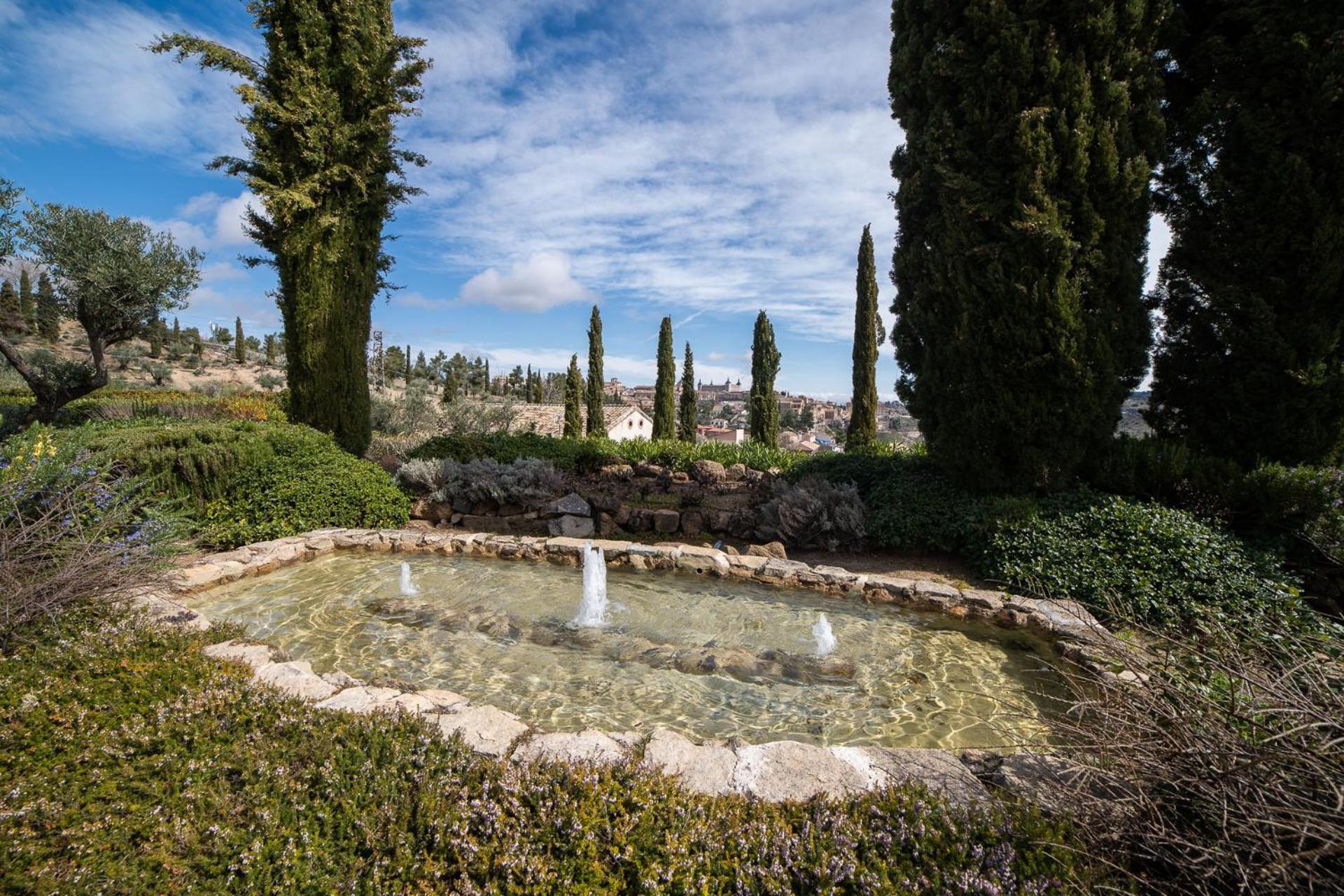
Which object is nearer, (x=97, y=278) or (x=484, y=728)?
(x=484, y=728)

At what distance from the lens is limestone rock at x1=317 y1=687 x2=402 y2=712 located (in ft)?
10.8

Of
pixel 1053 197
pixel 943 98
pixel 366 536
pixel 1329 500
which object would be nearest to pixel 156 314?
pixel 366 536

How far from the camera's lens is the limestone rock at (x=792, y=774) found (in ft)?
8.70

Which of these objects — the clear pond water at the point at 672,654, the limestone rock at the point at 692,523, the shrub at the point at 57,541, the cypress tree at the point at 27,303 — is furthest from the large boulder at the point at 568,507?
the cypress tree at the point at 27,303

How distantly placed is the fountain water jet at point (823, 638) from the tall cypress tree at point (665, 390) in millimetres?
18970

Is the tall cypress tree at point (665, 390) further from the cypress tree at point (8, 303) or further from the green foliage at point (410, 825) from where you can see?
the green foliage at point (410, 825)

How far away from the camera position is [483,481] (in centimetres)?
926

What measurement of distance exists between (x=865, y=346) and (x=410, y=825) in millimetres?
18469

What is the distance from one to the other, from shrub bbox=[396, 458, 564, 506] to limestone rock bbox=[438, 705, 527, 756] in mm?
5992

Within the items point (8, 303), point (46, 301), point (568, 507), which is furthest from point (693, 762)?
point (8, 303)

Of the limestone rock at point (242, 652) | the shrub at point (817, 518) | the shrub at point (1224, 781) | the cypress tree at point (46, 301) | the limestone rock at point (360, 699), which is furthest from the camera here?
the cypress tree at point (46, 301)

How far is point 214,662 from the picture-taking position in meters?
3.57

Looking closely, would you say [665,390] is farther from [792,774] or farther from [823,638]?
[792,774]

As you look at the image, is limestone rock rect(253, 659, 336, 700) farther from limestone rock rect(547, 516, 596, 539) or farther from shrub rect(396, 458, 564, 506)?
shrub rect(396, 458, 564, 506)
